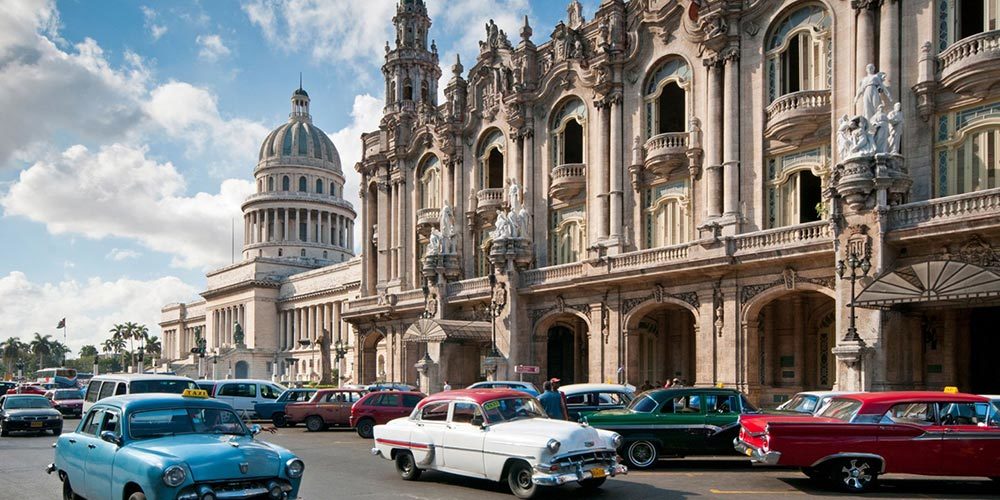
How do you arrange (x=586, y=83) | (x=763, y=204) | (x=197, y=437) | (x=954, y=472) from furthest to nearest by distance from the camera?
(x=586, y=83) → (x=763, y=204) → (x=954, y=472) → (x=197, y=437)

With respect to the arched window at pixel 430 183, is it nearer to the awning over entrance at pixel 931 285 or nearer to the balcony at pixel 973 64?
the balcony at pixel 973 64

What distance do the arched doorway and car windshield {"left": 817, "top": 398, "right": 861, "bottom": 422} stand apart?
94.1 meters

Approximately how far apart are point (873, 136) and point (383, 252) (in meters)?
31.9

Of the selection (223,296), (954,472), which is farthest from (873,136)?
(223,296)

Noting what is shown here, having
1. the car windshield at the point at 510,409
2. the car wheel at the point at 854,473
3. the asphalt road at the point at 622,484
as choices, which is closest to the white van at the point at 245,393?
the asphalt road at the point at 622,484

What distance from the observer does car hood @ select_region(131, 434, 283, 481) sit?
10148 millimetres

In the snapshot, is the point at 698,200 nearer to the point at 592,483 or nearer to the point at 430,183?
the point at 430,183

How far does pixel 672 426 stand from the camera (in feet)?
56.0

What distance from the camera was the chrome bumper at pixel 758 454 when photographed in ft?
45.9

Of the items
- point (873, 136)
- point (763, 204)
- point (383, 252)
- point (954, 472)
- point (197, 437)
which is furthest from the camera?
point (383, 252)

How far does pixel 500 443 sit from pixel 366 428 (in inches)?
505

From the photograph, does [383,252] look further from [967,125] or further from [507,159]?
[967,125]

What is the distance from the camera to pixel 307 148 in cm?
11919

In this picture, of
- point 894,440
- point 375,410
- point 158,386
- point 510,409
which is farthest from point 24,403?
point 894,440
